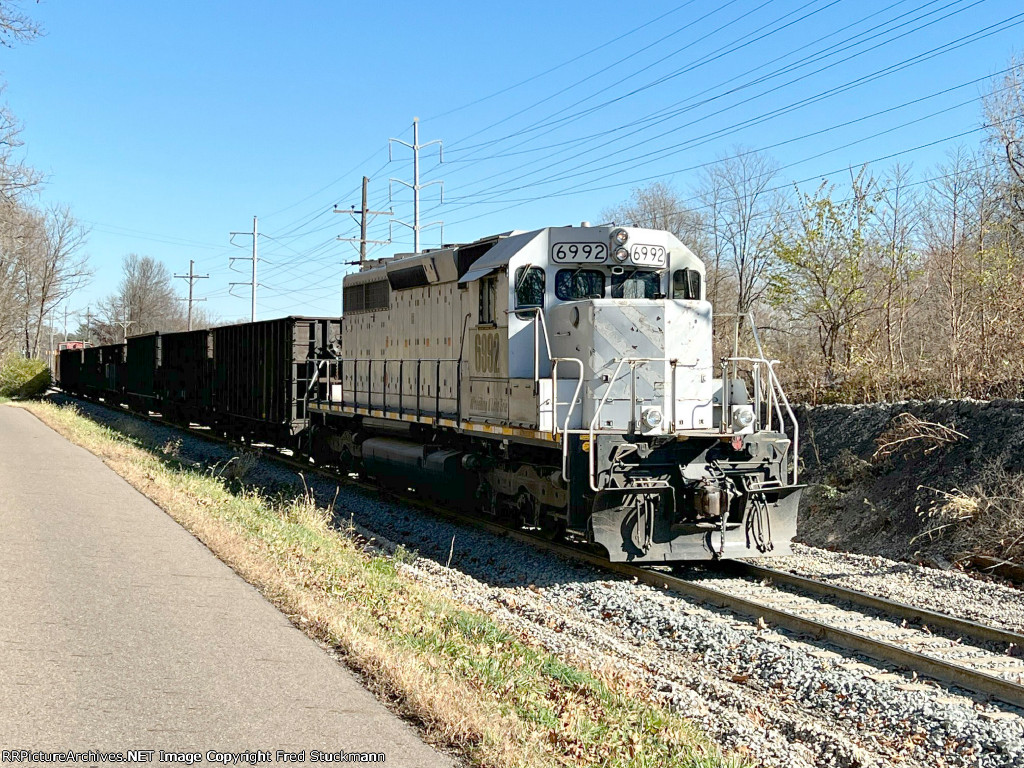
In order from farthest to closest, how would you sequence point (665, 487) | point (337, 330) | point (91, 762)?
point (337, 330) < point (665, 487) < point (91, 762)

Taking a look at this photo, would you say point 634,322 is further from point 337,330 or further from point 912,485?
point 337,330

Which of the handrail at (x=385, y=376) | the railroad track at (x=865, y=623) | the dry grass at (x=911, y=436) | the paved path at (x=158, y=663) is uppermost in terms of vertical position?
the handrail at (x=385, y=376)

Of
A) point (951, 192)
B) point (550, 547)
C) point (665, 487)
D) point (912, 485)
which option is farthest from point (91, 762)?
point (951, 192)

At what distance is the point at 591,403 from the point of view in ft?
34.2

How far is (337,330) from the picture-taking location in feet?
66.0

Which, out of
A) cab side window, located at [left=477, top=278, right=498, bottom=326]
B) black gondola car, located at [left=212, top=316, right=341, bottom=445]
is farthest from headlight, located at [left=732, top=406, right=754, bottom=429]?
black gondola car, located at [left=212, top=316, right=341, bottom=445]

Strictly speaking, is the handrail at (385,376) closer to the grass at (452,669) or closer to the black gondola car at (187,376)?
the grass at (452,669)

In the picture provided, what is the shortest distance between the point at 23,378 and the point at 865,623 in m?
51.7

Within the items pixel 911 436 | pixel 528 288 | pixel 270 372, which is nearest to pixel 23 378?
pixel 270 372

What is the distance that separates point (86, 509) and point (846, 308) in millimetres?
13944

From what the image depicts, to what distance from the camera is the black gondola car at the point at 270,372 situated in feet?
64.5

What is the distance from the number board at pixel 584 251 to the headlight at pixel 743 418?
2396 millimetres

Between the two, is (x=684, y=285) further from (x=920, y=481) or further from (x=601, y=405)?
(x=920, y=481)

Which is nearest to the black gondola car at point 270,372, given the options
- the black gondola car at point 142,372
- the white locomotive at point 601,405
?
the white locomotive at point 601,405
